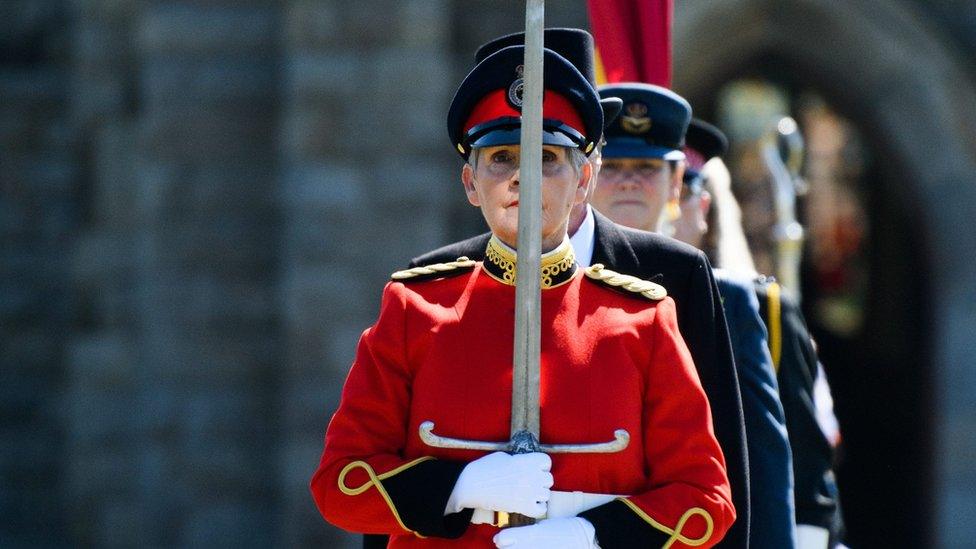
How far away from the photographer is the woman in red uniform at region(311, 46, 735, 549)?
124 inches

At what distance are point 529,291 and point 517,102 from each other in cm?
36

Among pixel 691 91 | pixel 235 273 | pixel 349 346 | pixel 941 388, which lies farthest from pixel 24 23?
pixel 941 388

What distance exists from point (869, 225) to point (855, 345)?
85 cm

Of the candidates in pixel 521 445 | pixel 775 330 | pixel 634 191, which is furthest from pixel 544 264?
pixel 775 330

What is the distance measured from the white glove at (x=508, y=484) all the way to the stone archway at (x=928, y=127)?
5361 millimetres

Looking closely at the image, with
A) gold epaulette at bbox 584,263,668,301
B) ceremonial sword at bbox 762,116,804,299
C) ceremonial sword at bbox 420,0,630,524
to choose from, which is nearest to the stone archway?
ceremonial sword at bbox 762,116,804,299

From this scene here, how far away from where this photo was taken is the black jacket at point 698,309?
3613 millimetres

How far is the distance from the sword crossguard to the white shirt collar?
0.60m

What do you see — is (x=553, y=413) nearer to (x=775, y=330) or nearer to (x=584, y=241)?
(x=584, y=241)

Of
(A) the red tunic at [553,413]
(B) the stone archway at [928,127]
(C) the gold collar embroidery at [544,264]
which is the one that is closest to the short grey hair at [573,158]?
(C) the gold collar embroidery at [544,264]

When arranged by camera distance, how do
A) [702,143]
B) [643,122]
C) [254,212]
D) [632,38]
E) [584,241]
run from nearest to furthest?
[584,241]
[632,38]
[643,122]
[702,143]
[254,212]

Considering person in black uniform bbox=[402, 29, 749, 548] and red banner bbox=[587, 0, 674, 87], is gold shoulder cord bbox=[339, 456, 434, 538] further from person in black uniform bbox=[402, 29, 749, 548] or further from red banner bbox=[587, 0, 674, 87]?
red banner bbox=[587, 0, 674, 87]

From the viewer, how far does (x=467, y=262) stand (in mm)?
3453

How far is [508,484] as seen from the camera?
121 inches
